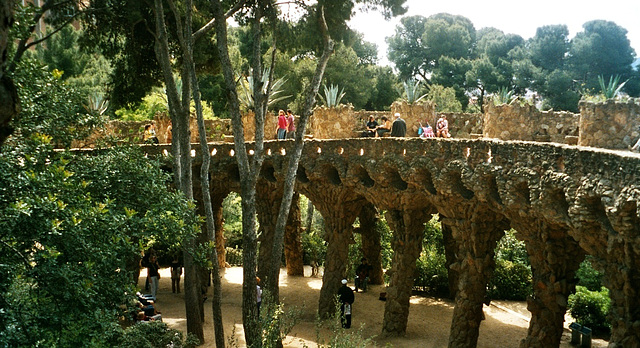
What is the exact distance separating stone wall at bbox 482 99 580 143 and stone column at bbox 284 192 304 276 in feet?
36.5

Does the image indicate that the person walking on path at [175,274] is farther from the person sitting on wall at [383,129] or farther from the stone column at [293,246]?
the person sitting on wall at [383,129]

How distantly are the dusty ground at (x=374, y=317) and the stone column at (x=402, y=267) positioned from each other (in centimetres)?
47

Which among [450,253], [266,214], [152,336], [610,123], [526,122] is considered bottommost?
[152,336]

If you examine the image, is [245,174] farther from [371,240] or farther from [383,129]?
[371,240]

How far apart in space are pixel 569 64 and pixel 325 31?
30915 millimetres

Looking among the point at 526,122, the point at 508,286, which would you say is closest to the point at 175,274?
the point at 508,286

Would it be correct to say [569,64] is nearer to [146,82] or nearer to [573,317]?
[573,317]

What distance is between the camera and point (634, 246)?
29.0 ft

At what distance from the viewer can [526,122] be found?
1530cm

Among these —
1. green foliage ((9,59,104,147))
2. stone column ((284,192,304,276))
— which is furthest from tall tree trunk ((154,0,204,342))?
stone column ((284,192,304,276))

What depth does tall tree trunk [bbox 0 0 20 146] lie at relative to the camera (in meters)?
3.91

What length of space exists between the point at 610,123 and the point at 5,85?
10358 mm

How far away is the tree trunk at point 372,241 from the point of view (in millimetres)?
23062

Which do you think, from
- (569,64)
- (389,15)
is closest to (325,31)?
(389,15)
